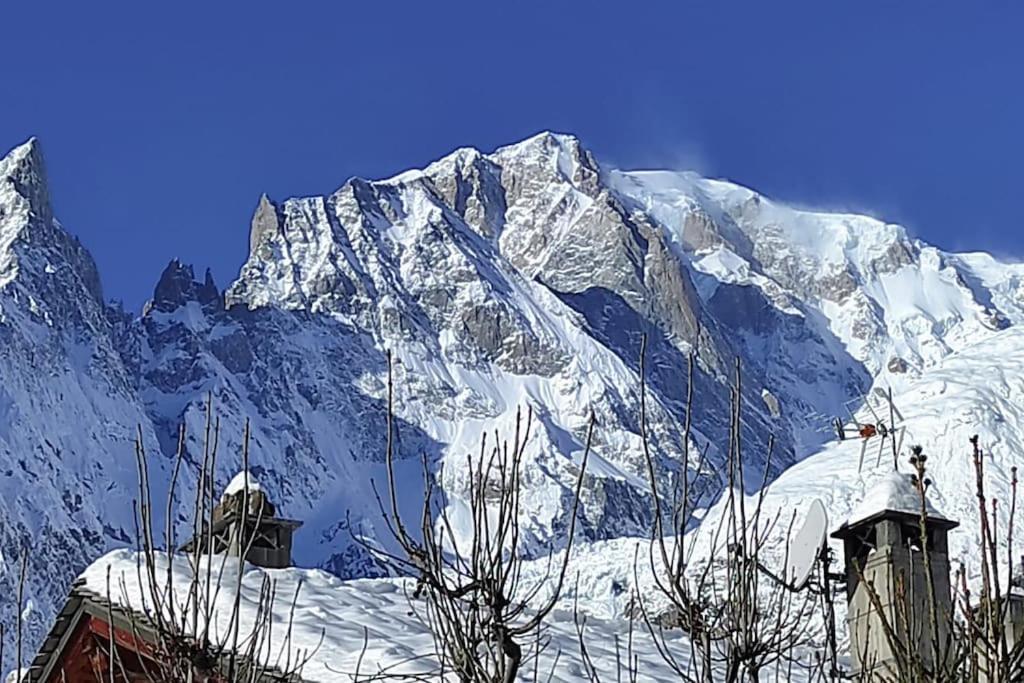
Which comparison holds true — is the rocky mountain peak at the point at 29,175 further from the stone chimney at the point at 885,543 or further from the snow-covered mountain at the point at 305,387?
the stone chimney at the point at 885,543

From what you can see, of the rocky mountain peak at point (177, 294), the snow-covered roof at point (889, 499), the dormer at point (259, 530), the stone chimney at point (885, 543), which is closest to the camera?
the stone chimney at point (885, 543)

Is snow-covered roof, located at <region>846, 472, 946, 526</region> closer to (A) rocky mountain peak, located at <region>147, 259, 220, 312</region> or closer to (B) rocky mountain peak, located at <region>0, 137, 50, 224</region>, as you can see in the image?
(B) rocky mountain peak, located at <region>0, 137, 50, 224</region>

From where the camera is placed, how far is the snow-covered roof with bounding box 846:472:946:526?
33.3ft

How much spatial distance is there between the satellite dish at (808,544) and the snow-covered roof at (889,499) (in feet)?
0.66

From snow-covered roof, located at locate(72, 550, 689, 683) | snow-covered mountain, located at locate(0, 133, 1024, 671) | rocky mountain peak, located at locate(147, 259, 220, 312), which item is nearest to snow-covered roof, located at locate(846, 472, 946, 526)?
snow-covered roof, located at locate(72, 550, 689, 683)

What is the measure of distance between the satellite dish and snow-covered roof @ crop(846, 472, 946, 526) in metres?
0.20

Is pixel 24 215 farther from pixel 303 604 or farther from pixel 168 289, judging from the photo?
pixel 303 604

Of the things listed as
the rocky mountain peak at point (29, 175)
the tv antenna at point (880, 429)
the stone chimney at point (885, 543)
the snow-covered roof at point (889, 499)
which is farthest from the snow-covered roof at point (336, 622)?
the rocky mountain peak at point (29, 175)

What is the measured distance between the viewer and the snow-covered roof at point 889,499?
33.3 feet

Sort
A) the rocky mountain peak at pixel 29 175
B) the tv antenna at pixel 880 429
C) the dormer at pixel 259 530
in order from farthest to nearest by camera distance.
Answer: the rocky mountain peak at pixel 29 175
the dormer at pixel 259 530
the tv antenna at pixel 880 429

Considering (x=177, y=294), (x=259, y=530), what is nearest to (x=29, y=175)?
(x=177, y=294)

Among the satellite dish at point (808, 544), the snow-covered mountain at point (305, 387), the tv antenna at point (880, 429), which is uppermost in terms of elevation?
the snow-covered mountain at point (305, 387)

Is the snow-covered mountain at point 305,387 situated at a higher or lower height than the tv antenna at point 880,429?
higher

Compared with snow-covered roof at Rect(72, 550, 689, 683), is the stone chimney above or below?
above
